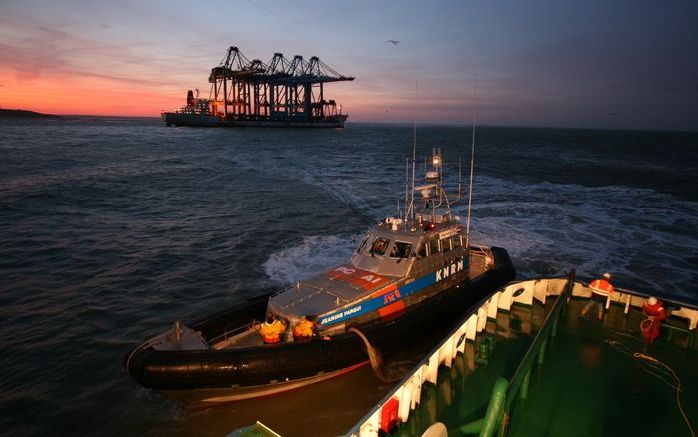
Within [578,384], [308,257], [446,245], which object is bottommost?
[308,257]

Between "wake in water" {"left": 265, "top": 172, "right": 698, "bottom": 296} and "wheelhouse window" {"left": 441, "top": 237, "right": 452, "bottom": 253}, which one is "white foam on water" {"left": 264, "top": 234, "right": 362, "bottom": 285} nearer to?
"wake in water" {"left": 265, "top": 172, "right": 698, "bottom": 296}

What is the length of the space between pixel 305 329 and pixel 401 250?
8.49 feet

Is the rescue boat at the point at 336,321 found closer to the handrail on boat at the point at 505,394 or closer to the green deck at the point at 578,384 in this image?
the green deck at the point at 578,384

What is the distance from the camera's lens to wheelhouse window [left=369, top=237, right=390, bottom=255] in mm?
8414

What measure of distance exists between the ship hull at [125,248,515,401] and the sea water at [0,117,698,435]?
0.66m

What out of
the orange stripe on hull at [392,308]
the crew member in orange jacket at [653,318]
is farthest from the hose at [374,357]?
the crew member in orange jacket at [653,318]

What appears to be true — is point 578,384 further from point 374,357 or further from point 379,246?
point 379,246

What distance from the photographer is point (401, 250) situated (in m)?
8.23

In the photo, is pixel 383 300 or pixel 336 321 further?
pixel 383 300

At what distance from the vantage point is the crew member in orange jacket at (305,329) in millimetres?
6809

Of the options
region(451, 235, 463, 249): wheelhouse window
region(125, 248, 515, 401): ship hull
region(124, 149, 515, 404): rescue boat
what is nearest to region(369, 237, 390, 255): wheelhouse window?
region(124, 149, 515, 404): rescue boat

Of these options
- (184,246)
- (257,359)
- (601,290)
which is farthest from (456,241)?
(184,246)

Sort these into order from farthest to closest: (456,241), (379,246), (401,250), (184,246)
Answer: (184,246) < (456,241) < (379,246) < (401,250)

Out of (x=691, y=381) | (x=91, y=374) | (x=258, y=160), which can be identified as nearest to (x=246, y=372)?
(x=91, y=374)
